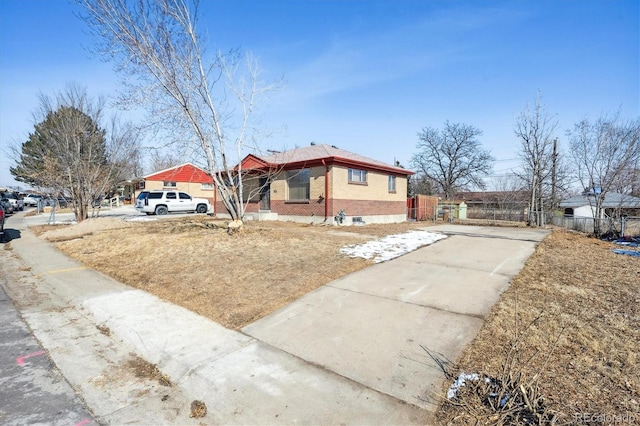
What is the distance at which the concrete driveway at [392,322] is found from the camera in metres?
2.94

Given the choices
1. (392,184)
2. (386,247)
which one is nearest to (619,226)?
(386,247)

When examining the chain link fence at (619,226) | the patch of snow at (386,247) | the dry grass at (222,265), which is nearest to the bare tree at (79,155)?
the dry grass at (222,265)

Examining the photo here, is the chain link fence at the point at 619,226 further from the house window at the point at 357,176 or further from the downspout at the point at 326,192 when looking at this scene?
the downspout at the point at 326,192

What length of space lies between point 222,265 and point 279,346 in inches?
143

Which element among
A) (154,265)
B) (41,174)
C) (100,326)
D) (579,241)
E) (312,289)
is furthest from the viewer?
(41,174)

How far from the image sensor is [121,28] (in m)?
8.36

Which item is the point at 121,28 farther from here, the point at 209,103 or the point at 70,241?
the point at 70,241

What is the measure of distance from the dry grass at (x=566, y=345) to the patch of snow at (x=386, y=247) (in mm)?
2822

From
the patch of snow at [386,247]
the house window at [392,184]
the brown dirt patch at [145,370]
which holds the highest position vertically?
the house window at [392,184]

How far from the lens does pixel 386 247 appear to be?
870cm

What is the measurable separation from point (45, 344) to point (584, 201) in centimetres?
4727

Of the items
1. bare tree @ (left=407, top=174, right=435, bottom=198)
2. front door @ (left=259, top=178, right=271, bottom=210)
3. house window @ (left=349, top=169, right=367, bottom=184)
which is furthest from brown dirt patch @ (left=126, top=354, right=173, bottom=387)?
bare tree @ (left=407, top=174, right=435, bottom=198)

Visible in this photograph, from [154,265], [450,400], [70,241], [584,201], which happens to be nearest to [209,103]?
[154,265]

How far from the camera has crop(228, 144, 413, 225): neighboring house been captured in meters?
14.6
